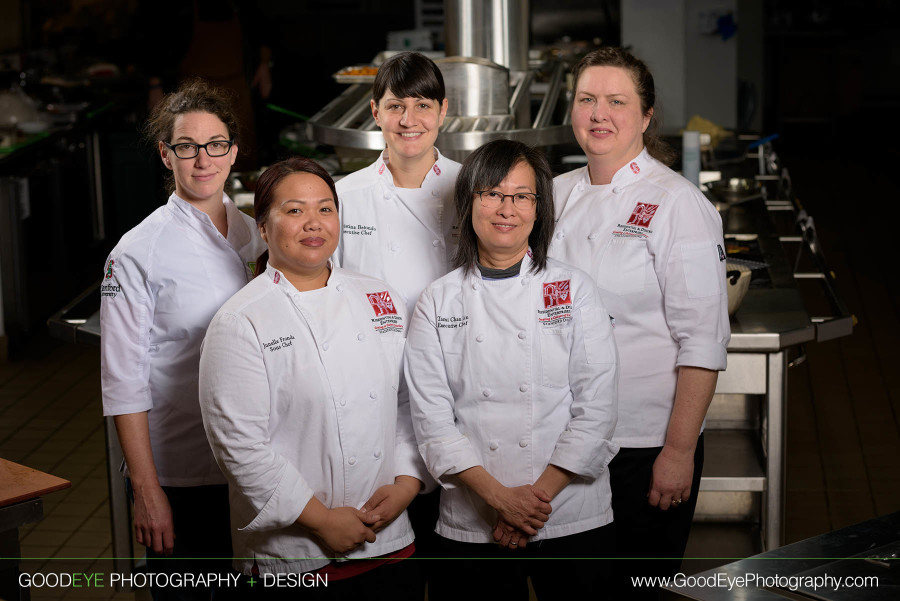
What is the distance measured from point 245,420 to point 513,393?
1.69 feet

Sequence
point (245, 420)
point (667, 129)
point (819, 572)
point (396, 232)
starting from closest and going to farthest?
point (819, 572)
point (245, 420)
point (396, 232)
point (667, 129)

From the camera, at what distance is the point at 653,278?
2.14 m

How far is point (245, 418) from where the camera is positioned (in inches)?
71.6

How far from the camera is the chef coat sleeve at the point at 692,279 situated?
2.11 meters

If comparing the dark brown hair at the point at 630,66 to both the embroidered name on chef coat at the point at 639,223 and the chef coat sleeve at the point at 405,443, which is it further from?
the chef coat sleeve at the point at 405,443

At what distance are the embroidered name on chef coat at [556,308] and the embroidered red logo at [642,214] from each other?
0.88ft

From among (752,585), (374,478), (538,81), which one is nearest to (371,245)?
(374,478)

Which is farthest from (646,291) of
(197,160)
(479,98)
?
(479,98)

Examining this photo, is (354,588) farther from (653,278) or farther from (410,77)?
(410,77)

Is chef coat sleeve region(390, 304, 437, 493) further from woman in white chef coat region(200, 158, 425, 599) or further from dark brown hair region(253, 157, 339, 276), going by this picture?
dark brown hair region(253, 157, 339, 276)

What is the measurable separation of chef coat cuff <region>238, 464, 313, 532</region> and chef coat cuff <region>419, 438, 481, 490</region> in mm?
246

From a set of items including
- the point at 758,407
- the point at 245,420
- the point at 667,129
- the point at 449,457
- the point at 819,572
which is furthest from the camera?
the point at 667,129

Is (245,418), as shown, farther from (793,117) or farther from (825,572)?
(793,117)

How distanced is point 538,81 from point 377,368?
9.77 feet
